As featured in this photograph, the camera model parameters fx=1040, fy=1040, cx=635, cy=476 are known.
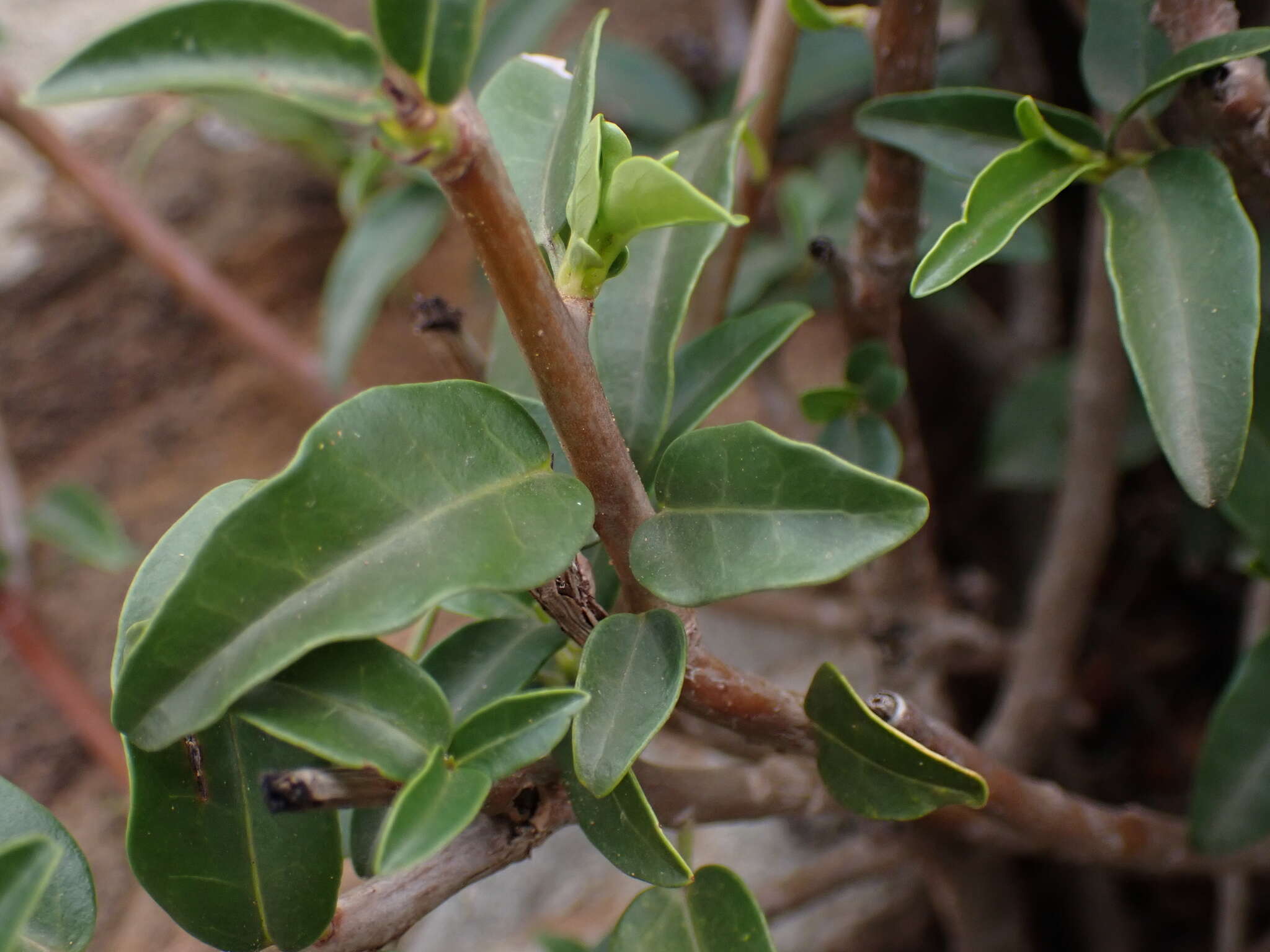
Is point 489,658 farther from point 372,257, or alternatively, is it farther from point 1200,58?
point 372,257

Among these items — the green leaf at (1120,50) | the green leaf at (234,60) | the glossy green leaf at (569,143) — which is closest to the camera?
the green leaf at (234,60)

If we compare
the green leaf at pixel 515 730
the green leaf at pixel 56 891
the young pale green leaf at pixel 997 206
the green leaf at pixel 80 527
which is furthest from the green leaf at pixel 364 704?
→ the green leaf at pixel 80 527

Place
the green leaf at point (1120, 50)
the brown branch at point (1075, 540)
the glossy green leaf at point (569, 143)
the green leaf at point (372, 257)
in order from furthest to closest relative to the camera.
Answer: the green leaf at point (372, 257), the brown branch at point (1075, 540), the green leaf at point (1120, 50), the glossy green leaf at point (569, 143)

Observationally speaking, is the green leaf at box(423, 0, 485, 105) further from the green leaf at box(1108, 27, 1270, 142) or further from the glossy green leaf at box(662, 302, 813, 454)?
the green leaf at box(1108, 27, 1270, 142)

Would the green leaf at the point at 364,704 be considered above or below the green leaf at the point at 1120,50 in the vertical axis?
below

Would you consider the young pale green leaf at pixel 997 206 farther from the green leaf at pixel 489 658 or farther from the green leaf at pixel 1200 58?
the green leaf at pixel 489 658
